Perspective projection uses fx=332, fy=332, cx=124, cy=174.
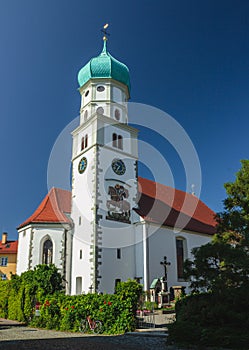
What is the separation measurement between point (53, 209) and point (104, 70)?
12.9 meters

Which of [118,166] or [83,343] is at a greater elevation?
[118,166]

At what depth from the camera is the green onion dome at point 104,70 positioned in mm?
29375

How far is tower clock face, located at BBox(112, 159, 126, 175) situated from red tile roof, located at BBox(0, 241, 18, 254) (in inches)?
834

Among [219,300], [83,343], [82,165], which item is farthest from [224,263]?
[82,165]

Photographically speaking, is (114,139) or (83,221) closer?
(83,221)

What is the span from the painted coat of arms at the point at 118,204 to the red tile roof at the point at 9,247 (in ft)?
68.7

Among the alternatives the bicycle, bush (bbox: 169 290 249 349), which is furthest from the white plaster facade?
bush (bbox: 169 290 249 349)

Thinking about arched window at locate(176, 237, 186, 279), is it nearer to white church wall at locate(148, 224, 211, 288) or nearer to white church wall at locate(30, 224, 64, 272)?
white church wall at locate(148, 224, 211, 288)

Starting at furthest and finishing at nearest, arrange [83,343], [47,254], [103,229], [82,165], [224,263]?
[82,165] < [47,254] < [103,229] < [224,263] < [83,343]

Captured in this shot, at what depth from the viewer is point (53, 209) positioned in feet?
89.6

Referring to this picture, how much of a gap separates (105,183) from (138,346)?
668 inches

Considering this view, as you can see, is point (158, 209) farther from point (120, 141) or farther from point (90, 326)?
point (90, 326)

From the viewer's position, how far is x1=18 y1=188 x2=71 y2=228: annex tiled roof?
85.2 ft

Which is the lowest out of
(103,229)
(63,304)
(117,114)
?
(63,304)
